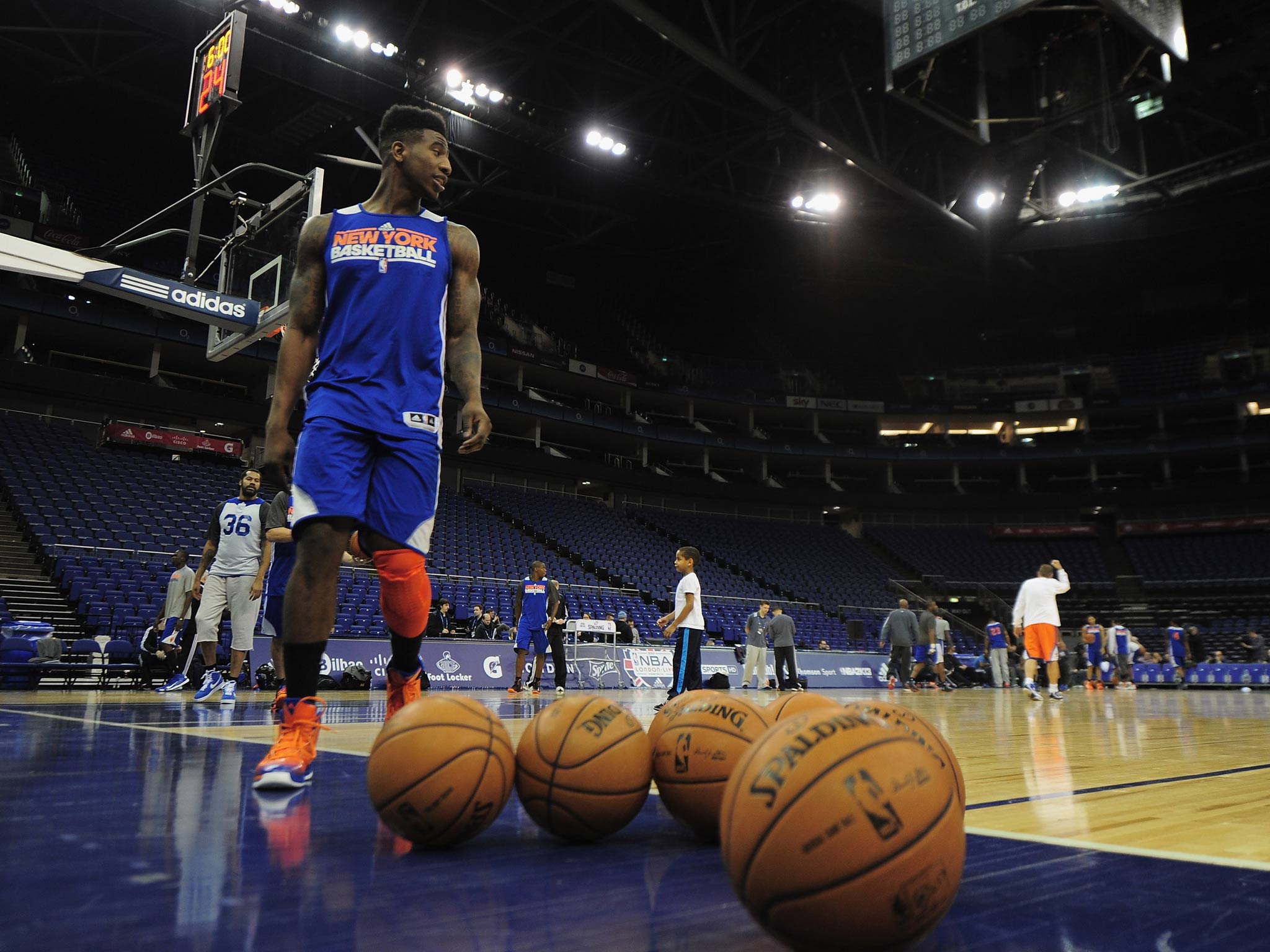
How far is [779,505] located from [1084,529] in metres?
12.5

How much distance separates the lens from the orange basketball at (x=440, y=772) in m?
1.80

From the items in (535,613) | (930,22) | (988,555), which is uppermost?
(930,22)

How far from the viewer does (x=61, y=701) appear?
730 cm

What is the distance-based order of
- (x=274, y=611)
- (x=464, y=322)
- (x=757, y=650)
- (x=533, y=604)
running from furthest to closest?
(x=757, y=650)
(x=533, y=604)
(x=274, y=611)
(x=464, y=322)

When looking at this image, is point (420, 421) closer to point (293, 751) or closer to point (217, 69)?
point (293, 751)

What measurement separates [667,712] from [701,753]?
0.72 ft

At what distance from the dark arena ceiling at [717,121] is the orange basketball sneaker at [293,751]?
13.6m

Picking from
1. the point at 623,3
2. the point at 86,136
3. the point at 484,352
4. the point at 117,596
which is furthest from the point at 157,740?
the point at 86,136

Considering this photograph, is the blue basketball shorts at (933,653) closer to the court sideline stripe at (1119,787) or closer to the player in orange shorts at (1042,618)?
the player in orange shorts at (1042,618)

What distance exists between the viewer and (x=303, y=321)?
284 cm

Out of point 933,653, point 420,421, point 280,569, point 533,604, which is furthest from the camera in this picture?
point 933,653

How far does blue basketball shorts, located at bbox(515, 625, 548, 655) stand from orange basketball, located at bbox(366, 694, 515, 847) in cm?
914

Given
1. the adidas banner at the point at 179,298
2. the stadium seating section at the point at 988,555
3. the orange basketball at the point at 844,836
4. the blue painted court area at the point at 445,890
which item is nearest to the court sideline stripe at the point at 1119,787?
the blue painted court area at the point at 445,890

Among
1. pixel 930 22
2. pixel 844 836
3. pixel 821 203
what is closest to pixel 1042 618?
pixel 930 22
